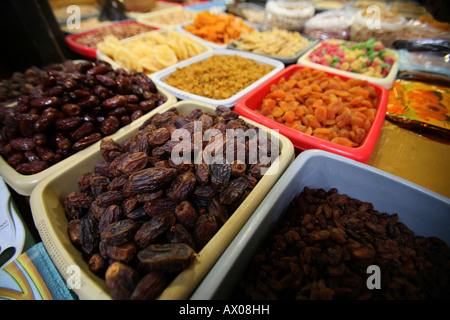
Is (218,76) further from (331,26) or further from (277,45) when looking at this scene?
(331,26)

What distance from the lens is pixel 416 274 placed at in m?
0.83

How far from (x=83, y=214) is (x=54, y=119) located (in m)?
0.62

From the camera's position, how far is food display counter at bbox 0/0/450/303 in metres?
0.82

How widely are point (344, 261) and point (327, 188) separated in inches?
17.7

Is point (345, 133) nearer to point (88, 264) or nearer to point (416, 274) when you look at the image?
point (416, 274)

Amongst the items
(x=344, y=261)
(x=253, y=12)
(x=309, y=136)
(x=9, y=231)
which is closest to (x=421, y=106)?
(x=309, y=136)

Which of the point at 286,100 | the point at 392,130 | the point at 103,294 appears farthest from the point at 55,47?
the point at 392,130

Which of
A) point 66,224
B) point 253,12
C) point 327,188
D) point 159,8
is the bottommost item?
point 327,188

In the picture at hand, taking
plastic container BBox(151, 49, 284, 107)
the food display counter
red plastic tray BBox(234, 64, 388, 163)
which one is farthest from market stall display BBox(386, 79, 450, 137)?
plastic container BBox(151, 49, 284, 107)

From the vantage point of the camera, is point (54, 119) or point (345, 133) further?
point (345, 133)

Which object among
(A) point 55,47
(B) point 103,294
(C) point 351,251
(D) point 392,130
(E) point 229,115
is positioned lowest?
(D) point 392,130

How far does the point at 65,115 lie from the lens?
1332 mm

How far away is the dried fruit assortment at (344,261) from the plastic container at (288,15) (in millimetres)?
2991

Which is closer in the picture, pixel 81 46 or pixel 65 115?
pixel 65 115
